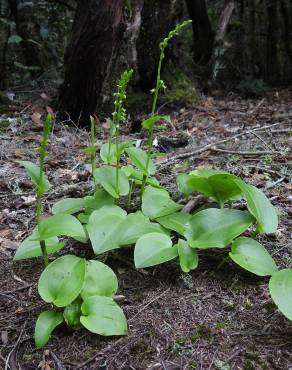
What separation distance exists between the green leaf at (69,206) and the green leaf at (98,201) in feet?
0.10

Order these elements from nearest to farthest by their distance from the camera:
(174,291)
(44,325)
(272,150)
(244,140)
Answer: (44,325) → (174,291) → (272,150) → (244,140)

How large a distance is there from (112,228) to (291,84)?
17.0 ft

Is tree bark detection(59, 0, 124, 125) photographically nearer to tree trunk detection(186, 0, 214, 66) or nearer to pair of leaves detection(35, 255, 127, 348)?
tree trunk detection(186, 0, 214, 66)

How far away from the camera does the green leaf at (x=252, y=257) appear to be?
5.28ft

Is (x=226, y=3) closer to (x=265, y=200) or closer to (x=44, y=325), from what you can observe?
(x=265, y=200)

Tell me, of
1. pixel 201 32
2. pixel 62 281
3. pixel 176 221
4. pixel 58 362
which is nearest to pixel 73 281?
pixel 62 281

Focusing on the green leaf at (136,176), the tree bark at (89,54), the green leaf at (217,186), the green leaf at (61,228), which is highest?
the tree bark at (89,54)

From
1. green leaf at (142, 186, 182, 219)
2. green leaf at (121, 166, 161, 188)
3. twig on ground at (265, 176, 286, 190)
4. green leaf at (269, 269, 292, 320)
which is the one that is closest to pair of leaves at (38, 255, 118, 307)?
green leaf at (142, 186, 182, 219)

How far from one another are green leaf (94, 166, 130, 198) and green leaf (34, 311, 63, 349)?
A: 0.68 m

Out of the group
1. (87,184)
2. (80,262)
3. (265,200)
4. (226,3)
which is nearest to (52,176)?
(87,184)

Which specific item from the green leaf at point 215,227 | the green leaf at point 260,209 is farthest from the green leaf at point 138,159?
the green leaf at point 260,209

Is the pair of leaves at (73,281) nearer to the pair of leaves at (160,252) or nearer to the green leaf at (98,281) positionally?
the green leaf at (98,281)

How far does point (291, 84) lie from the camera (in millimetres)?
6133

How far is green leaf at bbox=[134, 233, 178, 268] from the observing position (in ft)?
5.36
